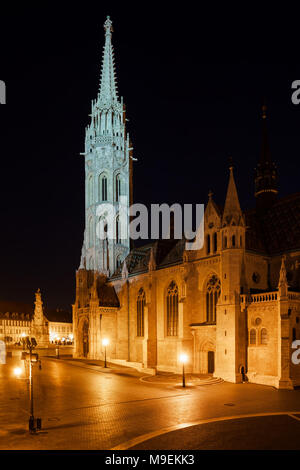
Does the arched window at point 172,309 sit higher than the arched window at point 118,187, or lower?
lower

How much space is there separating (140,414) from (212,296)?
2157cm

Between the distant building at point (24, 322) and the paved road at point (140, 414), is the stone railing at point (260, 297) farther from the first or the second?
the distant building at point (24, 322)

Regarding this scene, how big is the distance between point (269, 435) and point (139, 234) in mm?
54177

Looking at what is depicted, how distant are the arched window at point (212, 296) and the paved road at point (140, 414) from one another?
936 cm

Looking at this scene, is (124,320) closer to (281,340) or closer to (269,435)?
(281,340)


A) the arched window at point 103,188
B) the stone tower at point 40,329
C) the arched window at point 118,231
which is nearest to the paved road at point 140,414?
the arched window at point 118,231

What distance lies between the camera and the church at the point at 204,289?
3656 cm

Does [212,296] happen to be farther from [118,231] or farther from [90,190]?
[90,190]

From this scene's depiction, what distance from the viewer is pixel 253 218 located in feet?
156

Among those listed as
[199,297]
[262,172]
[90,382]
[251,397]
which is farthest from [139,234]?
[251,397]

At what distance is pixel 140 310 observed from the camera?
5441 centimetres

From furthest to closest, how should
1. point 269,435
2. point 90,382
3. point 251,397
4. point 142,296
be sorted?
point 142,296 → point 90,382 → point 251,397 → point 269,435

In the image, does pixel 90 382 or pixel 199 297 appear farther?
pixel 199 297

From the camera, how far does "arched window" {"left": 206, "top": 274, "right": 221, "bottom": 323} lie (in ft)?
141
